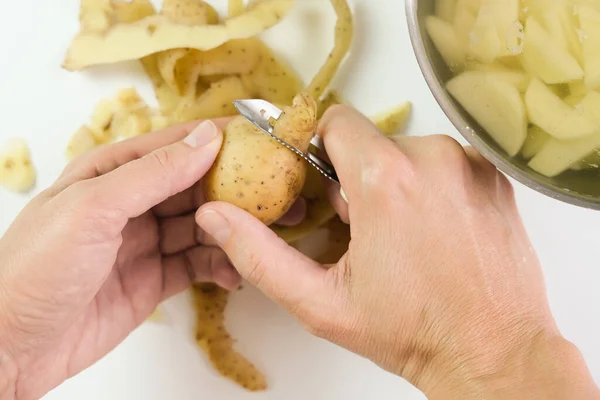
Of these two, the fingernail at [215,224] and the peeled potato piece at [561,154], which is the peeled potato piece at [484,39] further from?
the fingernail at [215,224]

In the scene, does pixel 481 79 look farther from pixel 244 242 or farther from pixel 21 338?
pixel 21 338

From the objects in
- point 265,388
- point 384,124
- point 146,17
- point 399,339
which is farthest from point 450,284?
point 146,17

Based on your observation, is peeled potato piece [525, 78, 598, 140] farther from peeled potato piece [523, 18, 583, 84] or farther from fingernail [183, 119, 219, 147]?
fingernail [183, 119, 219, 147]

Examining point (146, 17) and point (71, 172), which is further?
point (146, 17)

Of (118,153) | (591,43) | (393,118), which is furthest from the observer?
(393,118)

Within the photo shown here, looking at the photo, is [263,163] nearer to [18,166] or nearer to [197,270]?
[197,270]

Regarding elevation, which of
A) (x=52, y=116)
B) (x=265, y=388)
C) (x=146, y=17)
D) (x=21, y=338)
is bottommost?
(x=265, y=388)

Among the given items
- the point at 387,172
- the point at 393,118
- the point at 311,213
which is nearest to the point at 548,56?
the point at 387,172
